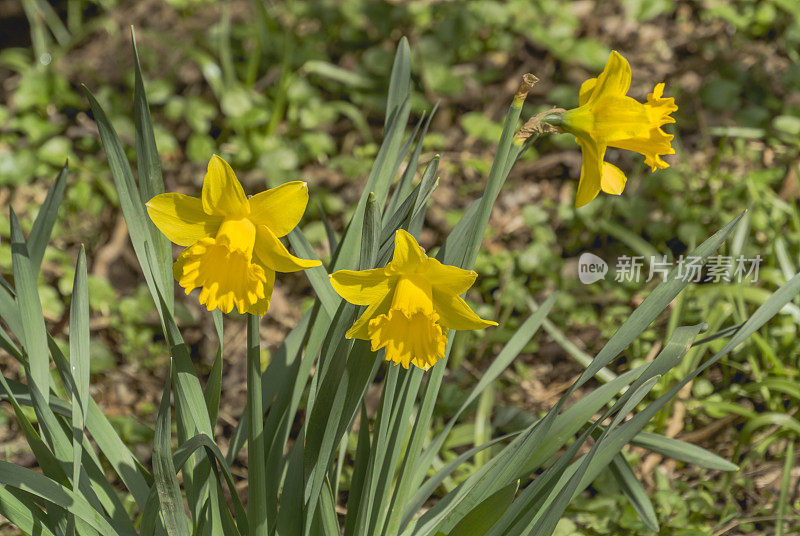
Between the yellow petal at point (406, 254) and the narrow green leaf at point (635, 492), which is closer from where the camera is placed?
the yellow petal at point (406, 254)

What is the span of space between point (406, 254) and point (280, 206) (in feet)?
0.56

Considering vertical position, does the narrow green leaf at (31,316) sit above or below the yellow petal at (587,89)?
below

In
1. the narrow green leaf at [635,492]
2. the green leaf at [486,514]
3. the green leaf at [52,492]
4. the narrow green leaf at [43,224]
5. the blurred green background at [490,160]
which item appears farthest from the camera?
the blurred green background at [490,160]

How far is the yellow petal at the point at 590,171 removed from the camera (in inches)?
39.2

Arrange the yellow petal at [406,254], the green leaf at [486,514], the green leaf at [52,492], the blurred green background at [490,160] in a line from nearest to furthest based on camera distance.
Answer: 1. the yellow petal at [406,254]
2. the green leaf at [52,492]
3. the green leaf at [486,514]
4. the blurred green background at [490,160]

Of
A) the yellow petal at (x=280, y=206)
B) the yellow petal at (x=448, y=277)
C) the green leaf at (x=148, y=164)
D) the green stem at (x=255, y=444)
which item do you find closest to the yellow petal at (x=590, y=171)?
the yellow petal at (x=448, y=277)

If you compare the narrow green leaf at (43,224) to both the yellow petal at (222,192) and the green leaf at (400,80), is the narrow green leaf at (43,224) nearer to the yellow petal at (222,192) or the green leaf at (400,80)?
the yellow petal at (222,192)

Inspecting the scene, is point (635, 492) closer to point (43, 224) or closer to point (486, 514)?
point (486, 514)

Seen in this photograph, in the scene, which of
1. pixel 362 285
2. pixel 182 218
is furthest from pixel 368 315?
pixel 182 218

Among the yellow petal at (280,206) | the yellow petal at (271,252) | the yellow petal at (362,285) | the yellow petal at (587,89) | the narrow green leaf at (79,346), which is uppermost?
the yellow petal at (587,89)

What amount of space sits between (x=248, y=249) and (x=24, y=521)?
597mm

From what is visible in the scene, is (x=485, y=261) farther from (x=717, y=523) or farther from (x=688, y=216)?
(x=717, y=523)

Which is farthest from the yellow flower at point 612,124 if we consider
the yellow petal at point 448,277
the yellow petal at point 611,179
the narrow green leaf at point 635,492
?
the narrow green leaf at point 635,492

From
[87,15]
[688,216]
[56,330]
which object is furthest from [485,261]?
[87,15]
